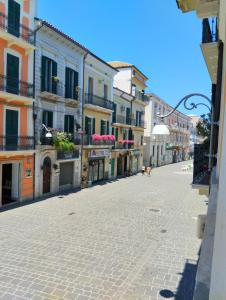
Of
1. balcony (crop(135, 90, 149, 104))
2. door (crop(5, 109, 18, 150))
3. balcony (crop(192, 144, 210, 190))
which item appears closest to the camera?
balcony (crop(192, 144, 210, 190))

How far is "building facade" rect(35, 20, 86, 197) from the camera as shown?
61.4ft

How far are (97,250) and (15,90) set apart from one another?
1065 cm

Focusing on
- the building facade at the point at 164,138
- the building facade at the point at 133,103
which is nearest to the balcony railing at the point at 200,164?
the building facade at the point at 133,103

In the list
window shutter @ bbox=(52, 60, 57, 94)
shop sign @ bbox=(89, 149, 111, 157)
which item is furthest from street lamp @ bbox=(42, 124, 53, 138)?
shop sign @ bbox=(89, 149, 111, 157)

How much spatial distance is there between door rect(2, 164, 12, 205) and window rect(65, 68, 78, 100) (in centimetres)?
741

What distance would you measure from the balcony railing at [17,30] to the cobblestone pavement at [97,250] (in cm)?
1017

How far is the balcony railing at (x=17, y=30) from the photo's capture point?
50.0 ft

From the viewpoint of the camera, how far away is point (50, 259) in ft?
30.5

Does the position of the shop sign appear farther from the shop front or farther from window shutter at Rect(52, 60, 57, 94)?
window shutter at Rect(52, 60, 57, 94)

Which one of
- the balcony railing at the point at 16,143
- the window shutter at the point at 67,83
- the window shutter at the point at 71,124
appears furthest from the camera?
the window shutter at the point at 71,124

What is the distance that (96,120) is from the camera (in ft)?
87.1

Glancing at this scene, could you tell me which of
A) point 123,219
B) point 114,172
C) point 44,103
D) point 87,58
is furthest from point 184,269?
point 114,172

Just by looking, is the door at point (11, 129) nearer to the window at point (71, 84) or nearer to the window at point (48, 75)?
the window at point (48, 75)

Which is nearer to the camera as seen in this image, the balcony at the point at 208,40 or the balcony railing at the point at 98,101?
the balcony at the point at 208,40
